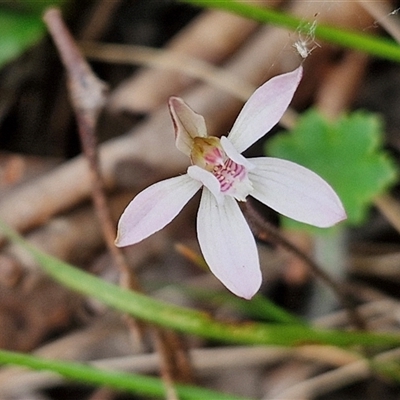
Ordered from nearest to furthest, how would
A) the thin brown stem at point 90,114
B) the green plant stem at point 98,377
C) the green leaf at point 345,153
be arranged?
the green plant stem at point 98,377
the thin brown stem at point 90,114
the green leaf at point 345,153

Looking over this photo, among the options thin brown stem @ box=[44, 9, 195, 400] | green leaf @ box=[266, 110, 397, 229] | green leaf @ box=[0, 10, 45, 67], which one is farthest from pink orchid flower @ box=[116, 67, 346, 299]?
green leaf @ box=[0, 10, 45, 67]

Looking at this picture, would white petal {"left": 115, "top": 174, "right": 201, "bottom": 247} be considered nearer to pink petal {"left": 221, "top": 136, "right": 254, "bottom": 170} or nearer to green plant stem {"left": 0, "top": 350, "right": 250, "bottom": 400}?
pink petal {"left": 221, "top": 136, "right": 254, "bottom": 170}

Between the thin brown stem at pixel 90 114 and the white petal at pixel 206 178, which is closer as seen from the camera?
the white petal at pixel 206 178

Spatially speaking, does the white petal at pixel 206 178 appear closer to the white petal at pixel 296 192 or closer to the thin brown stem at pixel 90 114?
the white petal at pixel 296 192

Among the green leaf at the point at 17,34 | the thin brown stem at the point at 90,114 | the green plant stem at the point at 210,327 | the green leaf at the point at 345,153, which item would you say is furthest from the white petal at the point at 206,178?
the green leaf at the point at 17,34

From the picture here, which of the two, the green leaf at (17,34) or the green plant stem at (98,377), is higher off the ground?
the green leaf at (17,34)

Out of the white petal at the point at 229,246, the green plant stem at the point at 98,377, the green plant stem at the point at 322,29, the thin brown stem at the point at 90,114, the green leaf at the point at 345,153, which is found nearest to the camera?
the white petal at the point at 229,246

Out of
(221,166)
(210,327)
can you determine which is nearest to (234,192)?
(221,166)
